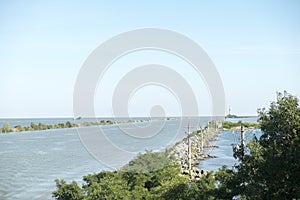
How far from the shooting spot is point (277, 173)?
7.59 m

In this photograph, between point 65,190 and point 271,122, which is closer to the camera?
point 271,122

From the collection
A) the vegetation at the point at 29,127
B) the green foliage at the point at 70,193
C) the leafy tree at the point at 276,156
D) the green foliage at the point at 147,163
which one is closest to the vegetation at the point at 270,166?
the leafy tree at the point at 276,156

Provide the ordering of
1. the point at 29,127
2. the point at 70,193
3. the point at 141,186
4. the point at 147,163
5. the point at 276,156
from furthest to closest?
1. the point at 29,127
2. the point at 147,163
3. the point at 141,186
4. the point at 70,193
5. the point at 276,156

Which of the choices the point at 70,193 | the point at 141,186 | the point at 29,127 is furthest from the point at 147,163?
the point at 29,127

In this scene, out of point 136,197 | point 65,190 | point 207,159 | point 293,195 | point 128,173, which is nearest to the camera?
point 293,195

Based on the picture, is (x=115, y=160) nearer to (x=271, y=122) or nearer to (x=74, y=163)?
(x=74, y=163)

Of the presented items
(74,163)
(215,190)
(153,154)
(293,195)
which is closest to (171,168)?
(153,154)

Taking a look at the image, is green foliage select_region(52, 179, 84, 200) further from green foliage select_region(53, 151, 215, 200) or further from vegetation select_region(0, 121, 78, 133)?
vegetation select_region(0, 121, 78, 133)

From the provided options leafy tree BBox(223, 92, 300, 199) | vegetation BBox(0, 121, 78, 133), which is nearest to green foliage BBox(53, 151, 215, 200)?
leafy tree BBox(223, 92, 300, 199)

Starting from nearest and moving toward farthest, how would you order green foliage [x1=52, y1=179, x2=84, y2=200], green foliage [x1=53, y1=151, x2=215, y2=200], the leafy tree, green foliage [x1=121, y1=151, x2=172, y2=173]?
1. the leafy tree
2. green foliage [x1=53, y1=151, x2=215, y2=200]
3. green foliage [x1=52, y1=179, x2=84, y2=200]
4. green foliage [x1=121, y1=151, x2=172, y2=173]

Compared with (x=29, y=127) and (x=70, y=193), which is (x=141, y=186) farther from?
(x=29, y=127)

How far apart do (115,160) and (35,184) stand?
6809 millimetres

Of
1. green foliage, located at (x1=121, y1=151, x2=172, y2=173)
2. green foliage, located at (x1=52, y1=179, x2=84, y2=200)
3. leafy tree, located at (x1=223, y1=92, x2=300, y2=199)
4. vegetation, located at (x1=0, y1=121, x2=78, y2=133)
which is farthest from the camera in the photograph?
vegetation, located at (x1=0, y1=121, x2=78, y2=133)

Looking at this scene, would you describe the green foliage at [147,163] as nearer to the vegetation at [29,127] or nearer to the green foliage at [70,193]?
the green foliage at [70,193]
